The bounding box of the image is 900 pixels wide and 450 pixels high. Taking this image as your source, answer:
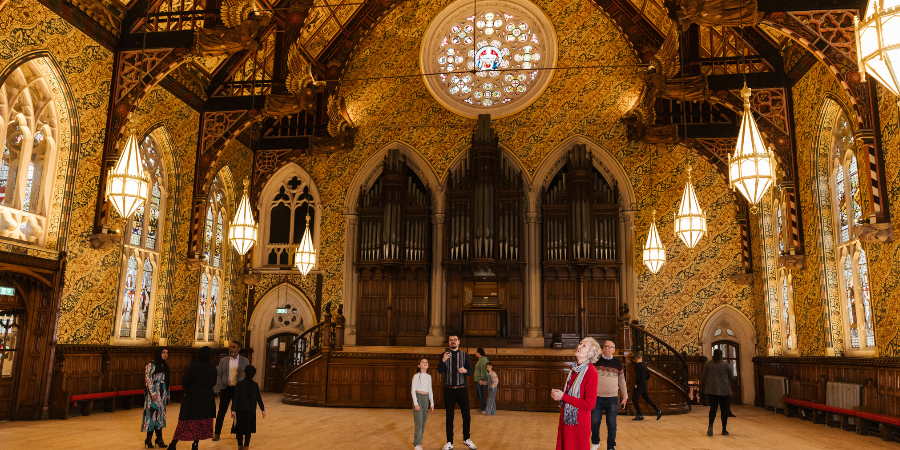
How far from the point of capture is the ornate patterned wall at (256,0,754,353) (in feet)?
53.4

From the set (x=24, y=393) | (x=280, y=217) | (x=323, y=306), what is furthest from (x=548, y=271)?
(x=24, y=393)

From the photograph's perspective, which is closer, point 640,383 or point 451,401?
point 451,401

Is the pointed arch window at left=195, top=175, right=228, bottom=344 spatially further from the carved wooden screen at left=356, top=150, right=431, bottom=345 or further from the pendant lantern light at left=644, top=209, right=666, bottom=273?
the pendant lantern light at left=644, top=209, right=666, bottom=273

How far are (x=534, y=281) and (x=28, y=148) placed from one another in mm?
10811

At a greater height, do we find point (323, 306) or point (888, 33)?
point (888, 33)

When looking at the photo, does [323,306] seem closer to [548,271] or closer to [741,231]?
[548,271]

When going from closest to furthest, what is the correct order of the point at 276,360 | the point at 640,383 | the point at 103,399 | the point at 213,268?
the point at 640,383
the point at 103,399
the point at 213,268
the point at 276,360

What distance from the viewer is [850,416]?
10688 mm

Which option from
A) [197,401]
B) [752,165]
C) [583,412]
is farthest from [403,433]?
[752,165]

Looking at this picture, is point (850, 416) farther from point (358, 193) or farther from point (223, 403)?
point (358, 193)

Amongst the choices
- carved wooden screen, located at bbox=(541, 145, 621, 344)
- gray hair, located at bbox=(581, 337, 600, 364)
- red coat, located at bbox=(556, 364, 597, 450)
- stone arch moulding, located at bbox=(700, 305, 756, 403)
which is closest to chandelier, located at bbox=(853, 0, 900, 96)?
gray hair, located at bbox=(581, 337, 600, 364)

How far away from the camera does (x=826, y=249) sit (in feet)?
39.7

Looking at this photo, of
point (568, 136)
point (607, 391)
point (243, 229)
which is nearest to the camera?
point (607, 391)

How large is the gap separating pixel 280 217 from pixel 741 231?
1153 centimetres
